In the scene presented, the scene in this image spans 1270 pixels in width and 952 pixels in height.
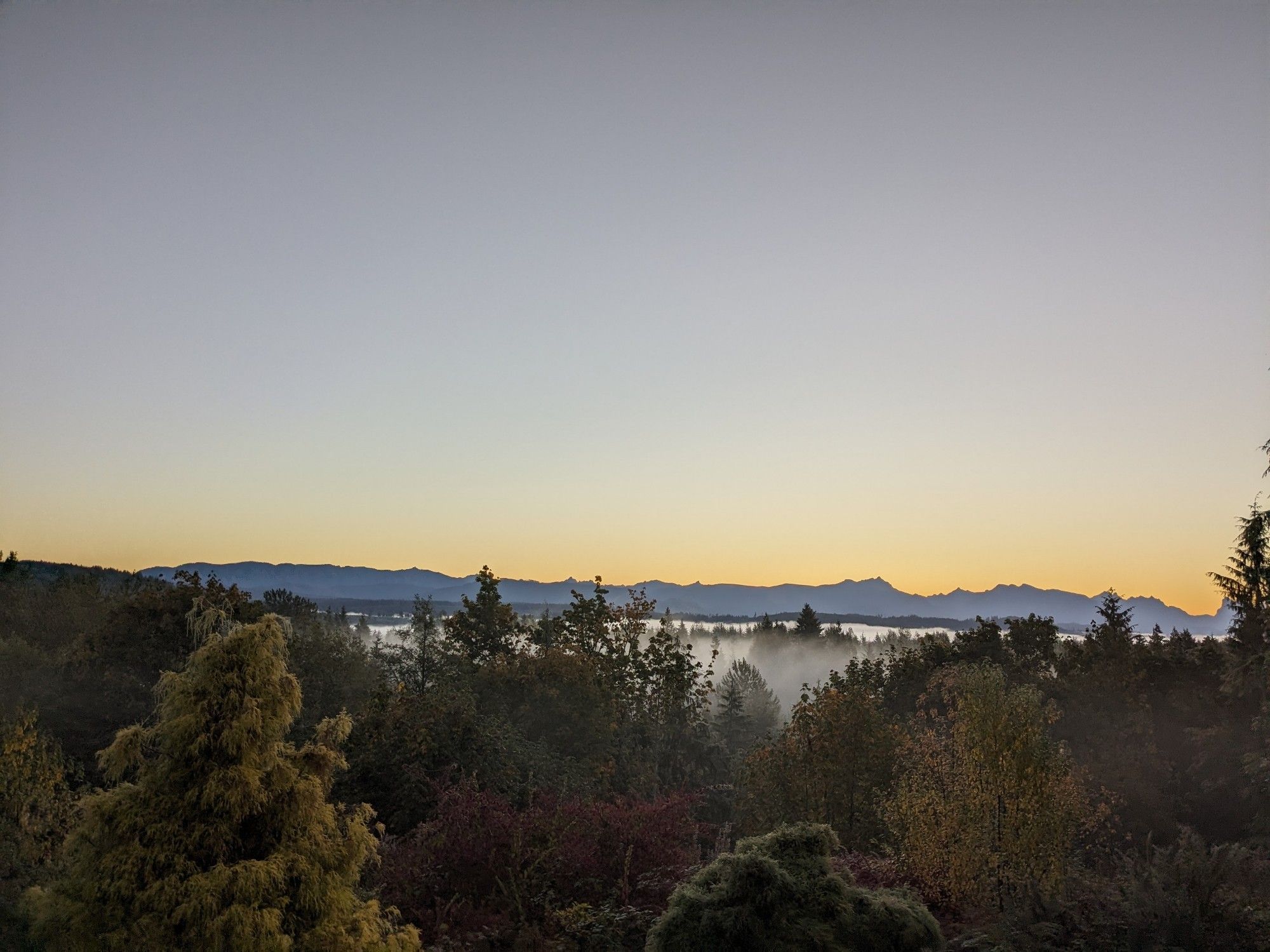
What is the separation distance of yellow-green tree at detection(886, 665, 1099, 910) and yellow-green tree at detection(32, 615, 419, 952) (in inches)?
391

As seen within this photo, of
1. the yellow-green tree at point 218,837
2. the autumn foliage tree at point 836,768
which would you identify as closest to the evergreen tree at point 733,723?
the autumn foliage tree at point 836,768

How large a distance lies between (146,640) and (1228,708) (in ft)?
125

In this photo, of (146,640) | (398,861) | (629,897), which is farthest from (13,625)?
(629,897)

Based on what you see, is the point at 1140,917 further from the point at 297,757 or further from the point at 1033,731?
the point at 297,757

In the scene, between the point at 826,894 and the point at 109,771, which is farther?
the point at 826,894

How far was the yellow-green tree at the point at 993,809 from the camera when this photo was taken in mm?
12953

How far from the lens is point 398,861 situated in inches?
494

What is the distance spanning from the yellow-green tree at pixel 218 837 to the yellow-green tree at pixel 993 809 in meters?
9.92

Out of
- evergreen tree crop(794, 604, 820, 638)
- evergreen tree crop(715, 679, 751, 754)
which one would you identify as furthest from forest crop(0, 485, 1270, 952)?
evergreen tree crop(794, 604, 820, 638)

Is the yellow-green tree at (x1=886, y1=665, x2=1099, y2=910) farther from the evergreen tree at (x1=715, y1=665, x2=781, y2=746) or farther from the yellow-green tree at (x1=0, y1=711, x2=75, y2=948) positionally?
the evergreen tree at (x1=715, y1=665, x2=781, y2=746)

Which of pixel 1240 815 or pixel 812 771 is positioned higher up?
pixel 812 771

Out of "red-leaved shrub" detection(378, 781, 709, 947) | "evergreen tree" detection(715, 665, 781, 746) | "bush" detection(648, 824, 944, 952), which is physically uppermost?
"bush" detection(648, 824, 944, 952)

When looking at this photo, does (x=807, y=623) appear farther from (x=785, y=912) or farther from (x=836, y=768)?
(x=785, y=912)

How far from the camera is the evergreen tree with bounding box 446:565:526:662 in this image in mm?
36844
